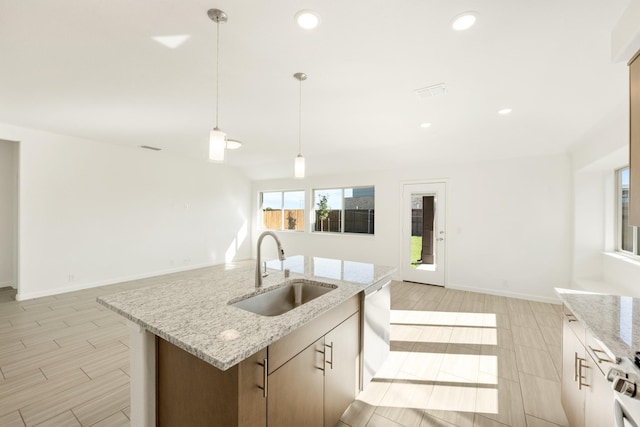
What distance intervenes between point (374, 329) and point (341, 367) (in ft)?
1.75

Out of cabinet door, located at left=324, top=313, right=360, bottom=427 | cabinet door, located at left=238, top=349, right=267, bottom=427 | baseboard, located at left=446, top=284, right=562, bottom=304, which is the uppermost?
cabinet door, located at left=238, top=349, right=267, bottom=427

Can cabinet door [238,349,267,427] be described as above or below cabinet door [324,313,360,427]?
above

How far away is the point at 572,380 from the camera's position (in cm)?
156

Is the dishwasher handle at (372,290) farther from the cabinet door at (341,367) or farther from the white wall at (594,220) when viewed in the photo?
the white wall at (594,220)

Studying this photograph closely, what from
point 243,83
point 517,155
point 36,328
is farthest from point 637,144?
point 36,328

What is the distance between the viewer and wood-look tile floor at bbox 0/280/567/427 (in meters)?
1.86

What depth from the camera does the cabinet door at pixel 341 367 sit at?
61.4 inches

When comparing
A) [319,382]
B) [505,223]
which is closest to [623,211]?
[505,223]

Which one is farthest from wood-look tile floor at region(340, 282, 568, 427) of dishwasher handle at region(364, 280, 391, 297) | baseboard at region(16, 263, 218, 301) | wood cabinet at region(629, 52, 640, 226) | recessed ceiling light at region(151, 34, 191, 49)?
baseboard at region(16, 263, 218, 301)

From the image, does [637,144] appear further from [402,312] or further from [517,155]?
[517,155]

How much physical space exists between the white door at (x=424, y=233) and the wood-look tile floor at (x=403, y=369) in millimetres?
1331

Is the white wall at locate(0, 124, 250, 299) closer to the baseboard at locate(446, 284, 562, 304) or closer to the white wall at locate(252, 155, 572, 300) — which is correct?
the white wall at locate(252, 155, 572, 300)

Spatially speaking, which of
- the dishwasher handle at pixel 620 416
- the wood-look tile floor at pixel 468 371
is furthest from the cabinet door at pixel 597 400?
the wood-look tile floor at pixel 468 371

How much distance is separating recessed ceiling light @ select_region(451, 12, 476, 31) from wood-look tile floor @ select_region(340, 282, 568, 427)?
103 inches
